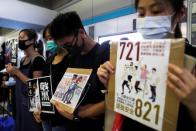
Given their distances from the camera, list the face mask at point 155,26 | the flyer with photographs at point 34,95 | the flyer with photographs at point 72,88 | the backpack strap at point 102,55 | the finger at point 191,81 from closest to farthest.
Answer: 1. the finger at point 191,81
2. the face mask at point 155,26
3. the flyer with photographs at point 72,88
4. the backpack strap at point 102,55
5. the flyer with photographs at point 34,95

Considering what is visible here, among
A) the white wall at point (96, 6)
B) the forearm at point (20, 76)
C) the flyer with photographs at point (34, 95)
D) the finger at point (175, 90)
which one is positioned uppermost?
the white wall at point (96, 6)

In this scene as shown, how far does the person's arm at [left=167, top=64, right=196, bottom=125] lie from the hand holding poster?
27 millimetres

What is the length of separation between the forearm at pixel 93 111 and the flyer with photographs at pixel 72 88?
0.08 m

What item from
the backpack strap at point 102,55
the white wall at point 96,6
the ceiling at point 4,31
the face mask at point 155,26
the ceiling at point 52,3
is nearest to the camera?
the face mask at point 155,26

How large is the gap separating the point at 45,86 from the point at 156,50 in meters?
1.08

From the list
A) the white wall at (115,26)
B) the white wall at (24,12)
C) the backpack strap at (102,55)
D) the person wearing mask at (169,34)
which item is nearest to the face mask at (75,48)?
the backpack strap at (102,55)

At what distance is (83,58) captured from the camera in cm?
137

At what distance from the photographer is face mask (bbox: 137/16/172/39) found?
2.64ft

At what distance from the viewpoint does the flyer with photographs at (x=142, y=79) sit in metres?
0.69

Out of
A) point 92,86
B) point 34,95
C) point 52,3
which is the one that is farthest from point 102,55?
point 52,3

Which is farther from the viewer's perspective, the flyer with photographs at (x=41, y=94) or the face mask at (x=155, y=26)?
the flyer with photographs at (x=41, y=94)

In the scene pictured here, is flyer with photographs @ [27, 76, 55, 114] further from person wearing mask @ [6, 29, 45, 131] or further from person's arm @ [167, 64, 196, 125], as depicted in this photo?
person's arm @ [167, 64, 196, 125]

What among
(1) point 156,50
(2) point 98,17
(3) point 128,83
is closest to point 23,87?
(3) point 128,83

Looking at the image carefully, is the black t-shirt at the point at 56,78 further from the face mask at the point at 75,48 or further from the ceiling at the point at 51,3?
the ceiling at the point at 51,3
